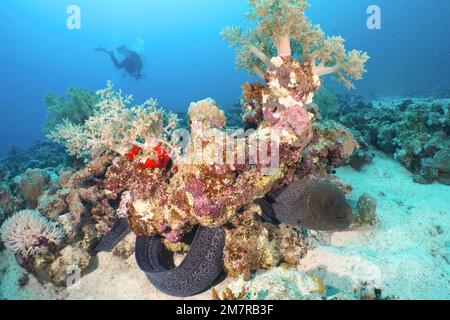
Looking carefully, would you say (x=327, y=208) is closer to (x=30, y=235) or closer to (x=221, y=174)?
(x=221, y=174)

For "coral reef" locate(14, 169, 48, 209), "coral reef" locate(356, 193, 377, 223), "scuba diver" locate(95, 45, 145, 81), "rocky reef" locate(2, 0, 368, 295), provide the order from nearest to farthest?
"rocky reef" locate(2, 0, 368, 295)
"coral reef" locate(356, 193, 377, 223)
"coral reef" locate(14, 169, 48, 209)
"scuba diver" locate(95, 45, 145, 81)

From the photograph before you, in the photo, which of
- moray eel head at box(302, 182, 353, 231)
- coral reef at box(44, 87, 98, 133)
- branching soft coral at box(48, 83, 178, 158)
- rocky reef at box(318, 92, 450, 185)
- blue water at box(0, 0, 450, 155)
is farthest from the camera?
blue water at box(0, 0, 450, 155)

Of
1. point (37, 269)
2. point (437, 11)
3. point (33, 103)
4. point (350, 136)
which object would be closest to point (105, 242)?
point (37, 269)

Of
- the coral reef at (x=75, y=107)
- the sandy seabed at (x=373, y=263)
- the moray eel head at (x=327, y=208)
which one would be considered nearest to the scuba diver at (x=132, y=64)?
the coral reef at (x=75, y=107)

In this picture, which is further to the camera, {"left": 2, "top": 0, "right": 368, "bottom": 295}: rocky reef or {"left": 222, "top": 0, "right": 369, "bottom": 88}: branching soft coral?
{"left": 222, "top": 0, "right": 369, "bottom": 88}: branching soft coral

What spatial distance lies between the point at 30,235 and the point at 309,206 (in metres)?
4.09

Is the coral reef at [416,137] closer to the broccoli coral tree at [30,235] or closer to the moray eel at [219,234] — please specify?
the moray eel at [219,234]

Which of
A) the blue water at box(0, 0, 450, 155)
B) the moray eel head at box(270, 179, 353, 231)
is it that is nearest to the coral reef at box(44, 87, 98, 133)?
the moray eel head at box(270, 179, 353, 231)

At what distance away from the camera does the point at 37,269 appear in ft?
13.9

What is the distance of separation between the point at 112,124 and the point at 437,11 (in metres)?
191

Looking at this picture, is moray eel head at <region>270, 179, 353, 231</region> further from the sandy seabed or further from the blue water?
the blue water

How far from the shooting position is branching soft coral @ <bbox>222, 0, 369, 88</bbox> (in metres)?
4.14

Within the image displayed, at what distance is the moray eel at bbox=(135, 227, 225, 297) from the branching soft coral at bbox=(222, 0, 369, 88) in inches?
110

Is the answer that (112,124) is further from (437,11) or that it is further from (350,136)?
(437,11)
